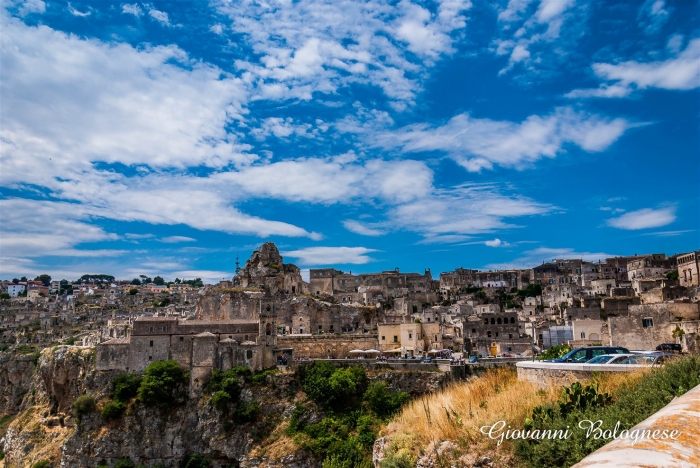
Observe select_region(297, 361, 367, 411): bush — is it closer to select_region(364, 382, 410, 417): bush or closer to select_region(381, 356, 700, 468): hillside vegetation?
select_region(364, 382, 410, 417): bush

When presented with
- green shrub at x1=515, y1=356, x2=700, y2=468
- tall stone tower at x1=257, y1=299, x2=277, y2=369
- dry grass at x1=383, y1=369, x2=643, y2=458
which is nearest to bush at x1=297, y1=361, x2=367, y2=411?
tall stone tower at x1=257, y1=299, x2=277, y2=369

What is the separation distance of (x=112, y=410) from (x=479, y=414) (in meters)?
32.4

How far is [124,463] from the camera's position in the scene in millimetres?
34438

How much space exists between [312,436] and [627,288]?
41111mm

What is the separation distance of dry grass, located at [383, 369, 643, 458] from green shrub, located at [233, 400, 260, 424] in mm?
22949

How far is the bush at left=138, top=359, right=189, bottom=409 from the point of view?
116 ft

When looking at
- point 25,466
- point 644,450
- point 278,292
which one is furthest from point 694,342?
point 25,466

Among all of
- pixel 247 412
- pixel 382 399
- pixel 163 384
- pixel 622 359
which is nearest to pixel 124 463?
pixel 163 384

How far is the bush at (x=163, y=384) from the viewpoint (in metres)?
35.3

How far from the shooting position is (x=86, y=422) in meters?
36.2

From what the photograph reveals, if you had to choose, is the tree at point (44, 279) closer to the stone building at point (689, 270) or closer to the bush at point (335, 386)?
the bush at point (335, 386)

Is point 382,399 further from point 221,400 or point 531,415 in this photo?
point 531,415

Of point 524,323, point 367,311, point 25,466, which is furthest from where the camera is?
point 367,311

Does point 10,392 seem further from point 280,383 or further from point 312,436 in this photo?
point 312,436
